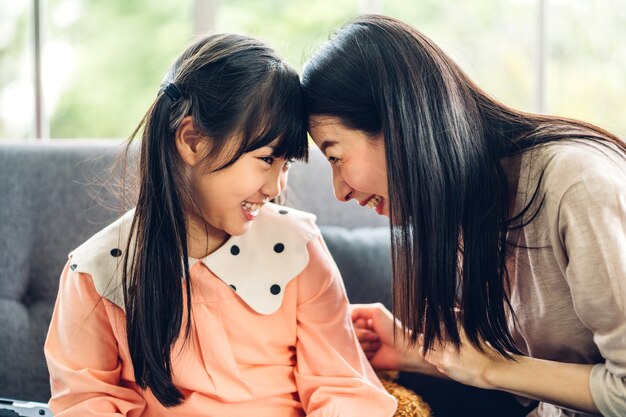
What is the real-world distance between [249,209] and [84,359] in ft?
1.24

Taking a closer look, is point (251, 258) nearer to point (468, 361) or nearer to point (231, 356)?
point (231, 356)

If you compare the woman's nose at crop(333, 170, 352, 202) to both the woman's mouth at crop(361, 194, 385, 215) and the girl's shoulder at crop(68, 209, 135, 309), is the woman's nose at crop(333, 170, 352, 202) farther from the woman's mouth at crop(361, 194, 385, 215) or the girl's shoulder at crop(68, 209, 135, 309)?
the girl's shoulder at crop(68, 209, 135, 309)

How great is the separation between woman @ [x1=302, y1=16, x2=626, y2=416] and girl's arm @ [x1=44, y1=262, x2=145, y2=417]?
48cm

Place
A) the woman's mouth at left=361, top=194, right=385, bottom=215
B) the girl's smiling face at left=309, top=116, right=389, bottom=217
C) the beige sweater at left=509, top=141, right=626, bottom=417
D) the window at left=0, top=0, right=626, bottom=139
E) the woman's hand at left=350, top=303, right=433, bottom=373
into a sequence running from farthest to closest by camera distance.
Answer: the window at left=0, top=0, right=626, bottom=139, the woman's hand at left=350, top=303, right=433, bottom=373, the woman's mouth at left=361, top=194, right=385, bottom=215, the girl's smiling face at left=309, top=116, right=389, bottom=217, the beige sweater at left=509, top=141, right=626, bottom=417

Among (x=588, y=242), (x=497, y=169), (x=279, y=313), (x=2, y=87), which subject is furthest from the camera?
(x=2, y=87)

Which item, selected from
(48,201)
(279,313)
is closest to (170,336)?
(279,313)

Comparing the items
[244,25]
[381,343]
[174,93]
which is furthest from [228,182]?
[244,25]

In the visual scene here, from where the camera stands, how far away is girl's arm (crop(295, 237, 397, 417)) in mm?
1279

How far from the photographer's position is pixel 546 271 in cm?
123

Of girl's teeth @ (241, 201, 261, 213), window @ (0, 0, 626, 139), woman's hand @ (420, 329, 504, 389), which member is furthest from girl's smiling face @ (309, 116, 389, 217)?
window @ (0, 0, 626, 139)

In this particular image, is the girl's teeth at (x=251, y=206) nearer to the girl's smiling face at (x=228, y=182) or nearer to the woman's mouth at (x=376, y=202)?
the girl's smiling face at (x=228, y=182)

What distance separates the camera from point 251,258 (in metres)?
1.38

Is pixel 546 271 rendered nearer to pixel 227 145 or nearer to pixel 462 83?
pixel 462 83

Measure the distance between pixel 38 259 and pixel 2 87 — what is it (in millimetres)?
1532
